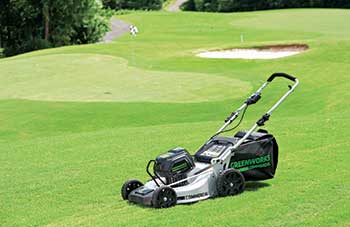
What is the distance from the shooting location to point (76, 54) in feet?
→ 111

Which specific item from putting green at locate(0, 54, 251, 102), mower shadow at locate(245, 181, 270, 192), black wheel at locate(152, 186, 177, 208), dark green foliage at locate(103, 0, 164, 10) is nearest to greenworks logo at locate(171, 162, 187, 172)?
black wheel at locate(152, 186, 177, 208)

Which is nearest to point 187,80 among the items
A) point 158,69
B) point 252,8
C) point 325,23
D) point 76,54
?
point 158,69

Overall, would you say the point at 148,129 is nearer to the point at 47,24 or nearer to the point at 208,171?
the point at 208,171

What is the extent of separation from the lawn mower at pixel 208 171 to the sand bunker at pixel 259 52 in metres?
23.7

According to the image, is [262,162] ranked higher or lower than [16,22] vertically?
higher

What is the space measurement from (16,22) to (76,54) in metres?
22.2

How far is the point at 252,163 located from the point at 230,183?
1.70 ft

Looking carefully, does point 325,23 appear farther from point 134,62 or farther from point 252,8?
point 252,8

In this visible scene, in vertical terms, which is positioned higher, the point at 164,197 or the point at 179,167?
the point at 179,167

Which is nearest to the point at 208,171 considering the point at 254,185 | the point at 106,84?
the point at 254,185

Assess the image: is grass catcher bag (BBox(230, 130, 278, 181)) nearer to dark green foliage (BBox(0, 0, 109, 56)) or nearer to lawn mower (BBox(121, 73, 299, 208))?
lawn mower (BBox(121, 73, 299, 208))

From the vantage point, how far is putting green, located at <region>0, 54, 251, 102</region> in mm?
21312

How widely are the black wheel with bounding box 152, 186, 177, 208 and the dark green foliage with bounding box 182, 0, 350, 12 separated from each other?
7818cm

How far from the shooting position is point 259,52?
113ft
